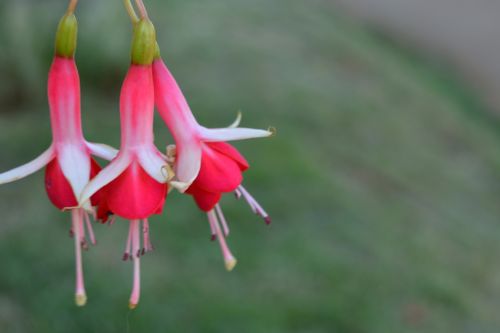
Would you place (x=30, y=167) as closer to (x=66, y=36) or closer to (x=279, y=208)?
(x=66, y=36)

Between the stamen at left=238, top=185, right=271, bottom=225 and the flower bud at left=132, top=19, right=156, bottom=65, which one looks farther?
the stamen at left=238, top=185, right=271, bottom=225

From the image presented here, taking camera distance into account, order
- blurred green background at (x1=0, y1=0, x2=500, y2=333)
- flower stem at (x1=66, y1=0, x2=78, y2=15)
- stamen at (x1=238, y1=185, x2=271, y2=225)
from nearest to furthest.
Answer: flower stem at (x1=66, y1=0, x2=78, y2=15)
stamen at (x1=238, y1=185, x2=271, y2=225)
blurred green background at (x1=0, y1=0, x2=500, y2=333)

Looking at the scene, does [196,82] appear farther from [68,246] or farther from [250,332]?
[250,332]

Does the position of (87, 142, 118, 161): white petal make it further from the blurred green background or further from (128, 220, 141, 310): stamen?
the blurred green background

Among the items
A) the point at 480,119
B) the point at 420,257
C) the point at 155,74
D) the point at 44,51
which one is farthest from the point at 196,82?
the point at 155,74

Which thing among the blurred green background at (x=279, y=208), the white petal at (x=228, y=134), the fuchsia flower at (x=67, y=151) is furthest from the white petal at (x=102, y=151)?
the blurred green background at (x=279, y=208)

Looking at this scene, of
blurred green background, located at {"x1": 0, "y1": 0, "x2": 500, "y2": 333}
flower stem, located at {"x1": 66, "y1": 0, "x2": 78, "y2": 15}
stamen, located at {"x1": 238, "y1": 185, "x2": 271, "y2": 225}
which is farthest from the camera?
blurred green background, located at {"x1": 0, "y1": 0, "x2": 500, "y2": 333}

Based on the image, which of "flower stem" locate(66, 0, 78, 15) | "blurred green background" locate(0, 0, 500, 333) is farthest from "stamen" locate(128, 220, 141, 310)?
"blurred green background" locate(0, 0, 500, 333)
